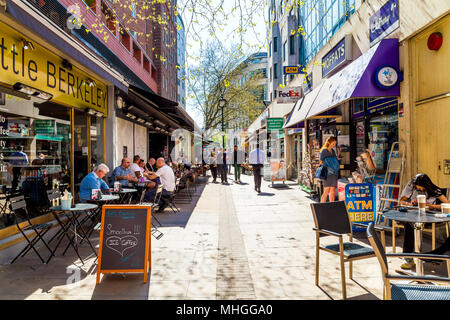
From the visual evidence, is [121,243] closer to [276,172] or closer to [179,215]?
[179,215]

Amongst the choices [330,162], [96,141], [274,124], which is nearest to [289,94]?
[274,124]

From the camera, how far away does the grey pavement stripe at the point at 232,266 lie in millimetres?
3818

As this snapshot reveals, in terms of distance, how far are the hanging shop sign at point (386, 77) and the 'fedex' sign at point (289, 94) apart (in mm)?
8561

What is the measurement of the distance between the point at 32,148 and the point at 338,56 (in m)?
8.68

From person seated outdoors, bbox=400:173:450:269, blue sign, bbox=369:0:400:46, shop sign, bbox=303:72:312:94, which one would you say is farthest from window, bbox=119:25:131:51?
person seated outdoors, bbox=400:173:450:269

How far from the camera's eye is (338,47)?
33.5 feet

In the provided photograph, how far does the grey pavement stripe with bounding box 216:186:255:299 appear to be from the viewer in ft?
12.5

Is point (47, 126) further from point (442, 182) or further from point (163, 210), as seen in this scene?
point (442, 182)

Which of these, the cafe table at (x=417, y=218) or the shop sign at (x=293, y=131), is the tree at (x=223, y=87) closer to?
the shop sign at (x=293, y=131)

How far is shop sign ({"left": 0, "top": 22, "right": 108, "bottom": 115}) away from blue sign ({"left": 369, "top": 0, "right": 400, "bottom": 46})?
7.32m

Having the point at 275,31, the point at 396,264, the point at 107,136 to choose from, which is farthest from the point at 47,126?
the point at 275,31

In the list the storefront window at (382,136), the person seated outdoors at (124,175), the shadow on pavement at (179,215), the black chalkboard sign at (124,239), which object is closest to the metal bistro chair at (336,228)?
the black chalkboard sign at (124,239)

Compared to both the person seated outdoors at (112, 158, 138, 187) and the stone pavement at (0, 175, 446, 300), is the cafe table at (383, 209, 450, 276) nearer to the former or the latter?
the stone pavement at (0, 175, 446, 300)

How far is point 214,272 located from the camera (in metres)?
4.49
